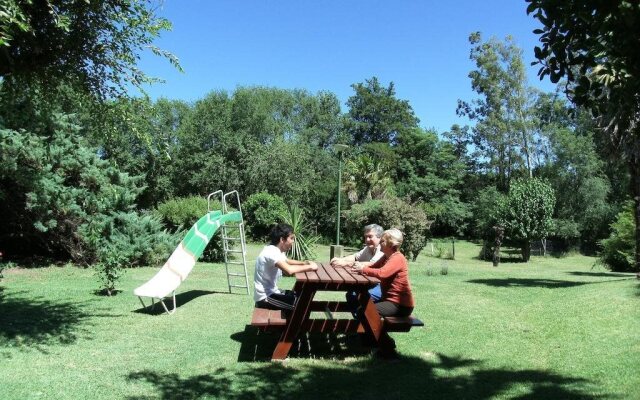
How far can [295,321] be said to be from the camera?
5336 millimetres

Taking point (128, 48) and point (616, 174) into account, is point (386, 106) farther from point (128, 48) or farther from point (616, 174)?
point (128, 48)

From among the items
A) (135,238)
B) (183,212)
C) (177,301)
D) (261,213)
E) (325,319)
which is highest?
(261,213)

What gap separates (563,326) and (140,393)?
5.47 meters

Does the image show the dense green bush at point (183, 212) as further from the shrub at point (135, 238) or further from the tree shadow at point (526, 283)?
the tree shadow at point (526, 283)

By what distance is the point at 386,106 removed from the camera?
51844mm

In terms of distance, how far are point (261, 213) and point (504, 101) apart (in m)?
23.4

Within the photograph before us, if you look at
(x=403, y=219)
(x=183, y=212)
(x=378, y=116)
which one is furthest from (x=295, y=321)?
(x=378, y=116)

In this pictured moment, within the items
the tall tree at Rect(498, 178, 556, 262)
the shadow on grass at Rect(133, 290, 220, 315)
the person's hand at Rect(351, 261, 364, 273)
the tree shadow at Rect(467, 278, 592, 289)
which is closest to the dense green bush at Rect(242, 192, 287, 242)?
the tall tree at Rect(498, 178, 556, 262)

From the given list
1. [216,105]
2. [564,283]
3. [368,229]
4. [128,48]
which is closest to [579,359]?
[368,229]

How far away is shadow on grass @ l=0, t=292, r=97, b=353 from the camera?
20.6ft

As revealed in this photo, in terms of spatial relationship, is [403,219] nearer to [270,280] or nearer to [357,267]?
[357,267]

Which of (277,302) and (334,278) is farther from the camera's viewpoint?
(277,302)

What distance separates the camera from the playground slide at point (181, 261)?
27.2ft

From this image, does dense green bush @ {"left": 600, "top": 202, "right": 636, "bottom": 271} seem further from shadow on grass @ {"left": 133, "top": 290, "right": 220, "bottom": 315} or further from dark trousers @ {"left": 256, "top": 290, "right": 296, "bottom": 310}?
dark trousers @ {"left": 256, "top": 290, "right": 296, "bottom": 310}
